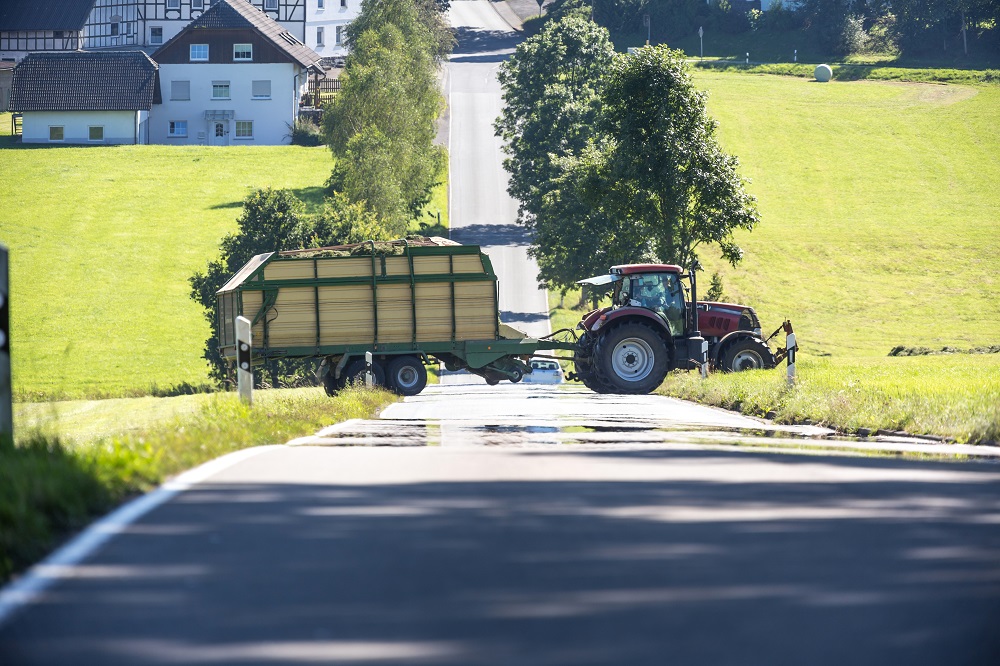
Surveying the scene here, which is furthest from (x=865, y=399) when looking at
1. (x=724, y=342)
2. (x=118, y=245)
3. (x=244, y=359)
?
(x=118, y=245)

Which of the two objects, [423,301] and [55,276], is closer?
[423,301]

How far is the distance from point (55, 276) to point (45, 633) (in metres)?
68.3

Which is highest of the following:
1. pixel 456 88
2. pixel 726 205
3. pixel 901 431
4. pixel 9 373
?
pixel 456 88

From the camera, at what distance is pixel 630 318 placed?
2538cm

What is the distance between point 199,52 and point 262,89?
18.0 ft

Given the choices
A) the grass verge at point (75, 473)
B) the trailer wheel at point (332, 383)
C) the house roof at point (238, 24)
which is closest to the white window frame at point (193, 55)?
the house roof at point (238, 24)

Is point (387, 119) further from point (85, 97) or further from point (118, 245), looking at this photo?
point (85, 97)

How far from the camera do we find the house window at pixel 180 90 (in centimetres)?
10112

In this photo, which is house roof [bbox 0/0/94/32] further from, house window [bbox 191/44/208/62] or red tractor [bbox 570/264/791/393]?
red tractor [bbox 570/264/791/393]

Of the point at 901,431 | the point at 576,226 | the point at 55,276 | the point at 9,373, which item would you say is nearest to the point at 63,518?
the point at 9,373

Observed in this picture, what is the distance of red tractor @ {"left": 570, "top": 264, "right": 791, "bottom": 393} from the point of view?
2497cm

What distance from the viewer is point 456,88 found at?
115438mm

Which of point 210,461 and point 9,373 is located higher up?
point 9,373

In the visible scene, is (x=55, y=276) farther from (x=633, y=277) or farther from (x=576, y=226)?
(x=633, y=277)
